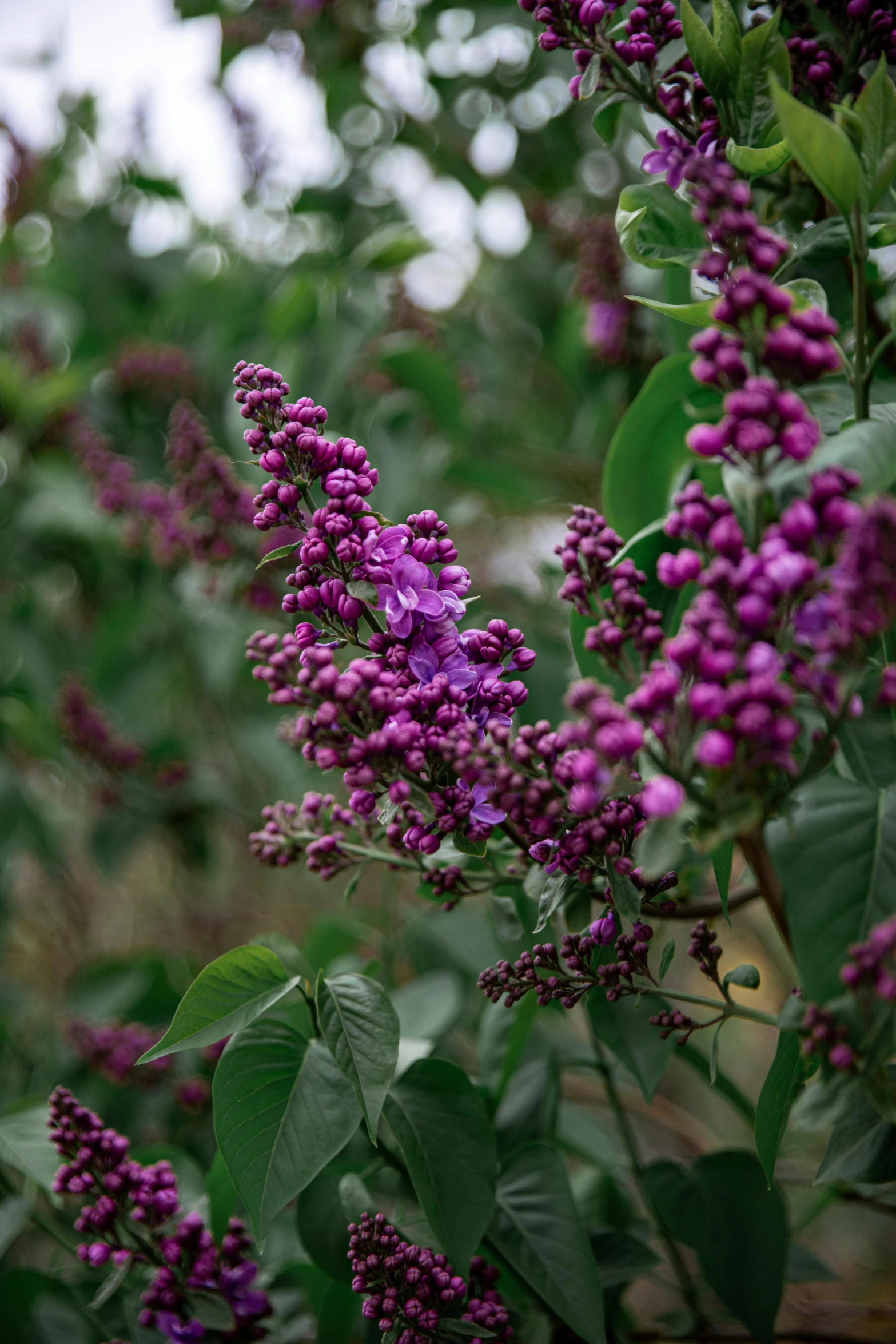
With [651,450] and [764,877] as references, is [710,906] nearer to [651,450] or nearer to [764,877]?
[764,877]

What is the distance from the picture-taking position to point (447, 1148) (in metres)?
0.77

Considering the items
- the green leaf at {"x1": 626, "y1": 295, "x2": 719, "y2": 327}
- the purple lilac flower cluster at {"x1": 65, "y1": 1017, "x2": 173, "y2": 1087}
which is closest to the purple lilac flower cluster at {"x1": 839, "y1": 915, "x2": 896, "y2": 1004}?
the green leaf at {"x1": 626, "y1": 295, "x2": 719, "y2": 327}

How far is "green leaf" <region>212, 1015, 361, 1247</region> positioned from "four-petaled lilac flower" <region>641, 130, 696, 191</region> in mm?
738

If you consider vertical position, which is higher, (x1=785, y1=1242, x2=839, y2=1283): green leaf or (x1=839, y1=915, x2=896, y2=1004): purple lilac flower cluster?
(x1=839, y1=915, x2=896, y2=1004): purple lilac flower cluster

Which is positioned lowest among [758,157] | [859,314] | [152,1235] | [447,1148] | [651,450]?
[152,1235]

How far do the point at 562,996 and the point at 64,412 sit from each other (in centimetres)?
188

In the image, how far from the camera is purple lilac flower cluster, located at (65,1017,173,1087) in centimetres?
138

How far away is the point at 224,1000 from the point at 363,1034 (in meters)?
0.11

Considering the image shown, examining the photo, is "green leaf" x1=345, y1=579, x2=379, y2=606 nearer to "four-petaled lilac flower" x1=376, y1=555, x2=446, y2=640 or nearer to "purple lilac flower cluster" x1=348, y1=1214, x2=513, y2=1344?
"four-petaled lilac flower" x1=376, y1=555, x2=446, y2=640

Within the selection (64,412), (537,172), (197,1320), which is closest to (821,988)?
(197,1320)

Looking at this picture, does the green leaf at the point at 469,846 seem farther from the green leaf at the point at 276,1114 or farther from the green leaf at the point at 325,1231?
the green leaf at the point at 325,1231

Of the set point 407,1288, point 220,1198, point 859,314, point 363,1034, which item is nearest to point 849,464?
point 859,314

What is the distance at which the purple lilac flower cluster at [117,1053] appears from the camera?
138 cm

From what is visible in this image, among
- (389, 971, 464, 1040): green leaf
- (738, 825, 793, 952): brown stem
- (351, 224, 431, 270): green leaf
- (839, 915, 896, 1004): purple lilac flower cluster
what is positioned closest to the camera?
(839, 915, 896, 1004): purple lilac flower cluster
